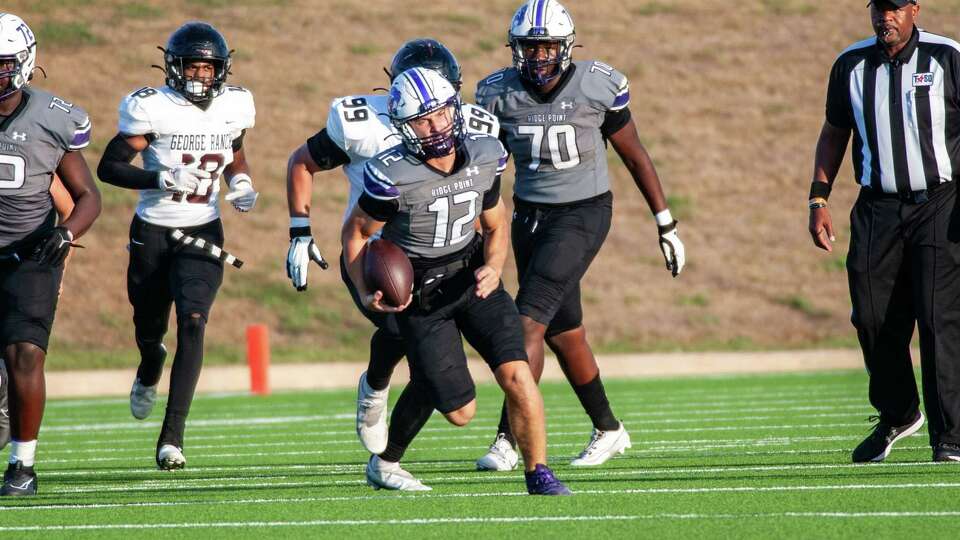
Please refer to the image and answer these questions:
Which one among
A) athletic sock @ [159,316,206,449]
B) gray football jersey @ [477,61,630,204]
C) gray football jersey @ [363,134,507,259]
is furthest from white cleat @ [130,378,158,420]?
gray football jersey @ [363,134,507,259]

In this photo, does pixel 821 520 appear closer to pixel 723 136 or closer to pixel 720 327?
pixel 720 327

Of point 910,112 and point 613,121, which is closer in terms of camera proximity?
→ point 910,112

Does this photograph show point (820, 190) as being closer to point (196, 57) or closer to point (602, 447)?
point (602, 447)

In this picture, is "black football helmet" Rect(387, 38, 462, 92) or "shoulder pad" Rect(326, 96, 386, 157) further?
"shoulder pad" Rect(326, 96, 386, 157)

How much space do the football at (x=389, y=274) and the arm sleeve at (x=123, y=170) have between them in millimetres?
2436

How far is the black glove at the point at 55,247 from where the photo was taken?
6.33 m

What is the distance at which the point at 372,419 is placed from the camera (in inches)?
255

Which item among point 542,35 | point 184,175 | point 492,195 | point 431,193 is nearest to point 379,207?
point 431,193

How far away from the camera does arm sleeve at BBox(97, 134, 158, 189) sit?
7746 millimetres

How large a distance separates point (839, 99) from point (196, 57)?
321 cm

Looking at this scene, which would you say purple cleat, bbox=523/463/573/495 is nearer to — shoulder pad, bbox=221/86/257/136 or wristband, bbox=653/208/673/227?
wristband, bbox=653/208/673/227

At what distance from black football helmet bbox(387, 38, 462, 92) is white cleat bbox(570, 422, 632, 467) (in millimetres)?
1776

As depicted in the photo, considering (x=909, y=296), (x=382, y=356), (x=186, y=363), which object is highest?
(x=909, y=296)

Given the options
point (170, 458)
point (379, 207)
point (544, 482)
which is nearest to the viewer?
point (544, 482)
